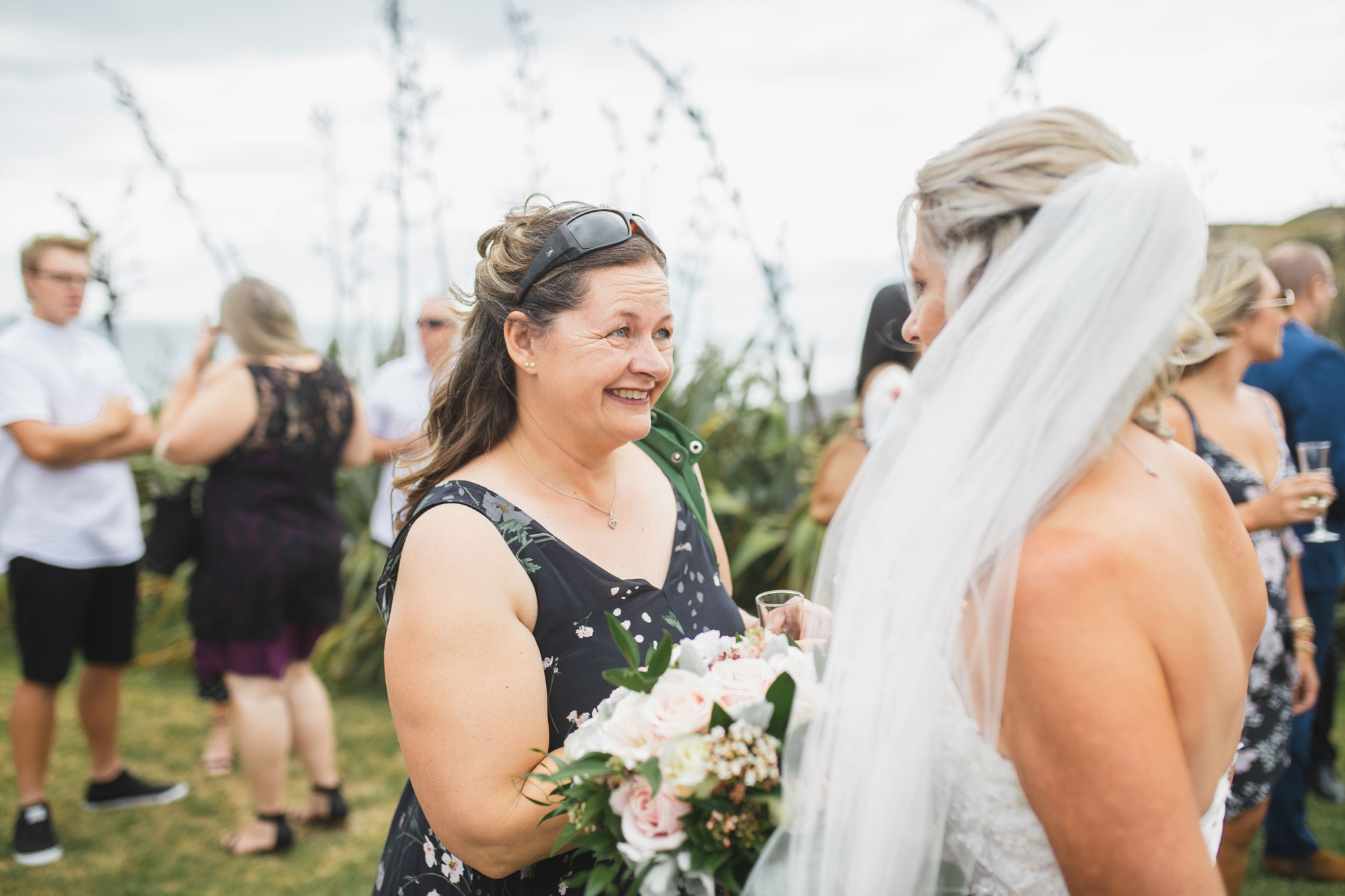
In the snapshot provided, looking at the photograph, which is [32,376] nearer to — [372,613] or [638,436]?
[372,613]

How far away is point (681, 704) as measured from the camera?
1.46 meters

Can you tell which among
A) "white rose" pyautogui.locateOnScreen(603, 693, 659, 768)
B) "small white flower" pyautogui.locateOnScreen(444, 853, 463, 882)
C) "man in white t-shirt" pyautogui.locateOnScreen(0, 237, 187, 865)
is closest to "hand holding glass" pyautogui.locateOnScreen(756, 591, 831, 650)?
"white rose" pyautogui.locateOnScreen(603, 693, 659, 768)

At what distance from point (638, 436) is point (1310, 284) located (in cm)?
400

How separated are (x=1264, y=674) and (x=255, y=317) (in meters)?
4.44

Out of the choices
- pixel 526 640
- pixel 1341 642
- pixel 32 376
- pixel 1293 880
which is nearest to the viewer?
pixel 526 640

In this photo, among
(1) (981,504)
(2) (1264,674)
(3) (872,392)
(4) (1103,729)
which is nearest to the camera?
(4) (1103,729)

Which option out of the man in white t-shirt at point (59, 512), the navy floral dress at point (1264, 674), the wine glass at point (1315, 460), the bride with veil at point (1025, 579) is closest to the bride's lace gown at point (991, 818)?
the bride with veil at point (1025, 579)

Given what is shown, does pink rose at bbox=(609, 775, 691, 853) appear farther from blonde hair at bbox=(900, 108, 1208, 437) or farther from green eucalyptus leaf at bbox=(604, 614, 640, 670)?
blonde hair at bbox=(900, 108, 1208, 437)

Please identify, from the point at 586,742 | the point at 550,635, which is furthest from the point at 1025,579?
the point at 550,635

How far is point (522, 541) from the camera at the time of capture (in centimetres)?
190

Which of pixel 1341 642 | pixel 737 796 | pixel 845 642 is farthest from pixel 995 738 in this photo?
pixel 1341 642

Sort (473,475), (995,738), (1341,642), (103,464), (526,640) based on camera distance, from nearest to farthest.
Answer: (995,738) → (526,640) → (473,475) → (103,464) → (1341,642)

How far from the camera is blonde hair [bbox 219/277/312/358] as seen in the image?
4.28 meters

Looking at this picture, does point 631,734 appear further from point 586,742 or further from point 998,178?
point 998,178
